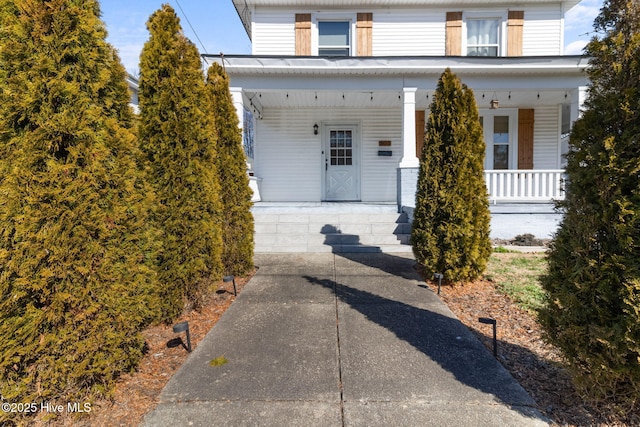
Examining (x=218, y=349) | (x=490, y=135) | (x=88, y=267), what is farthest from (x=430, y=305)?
(x=490, y=135)

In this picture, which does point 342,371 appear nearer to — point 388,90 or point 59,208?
point 59,208

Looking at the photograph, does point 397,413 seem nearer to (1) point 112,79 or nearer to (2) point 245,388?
(2) point 245,388

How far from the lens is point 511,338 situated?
3236mm

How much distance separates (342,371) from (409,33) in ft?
32.4

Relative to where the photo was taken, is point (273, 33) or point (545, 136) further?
point (545, 136)

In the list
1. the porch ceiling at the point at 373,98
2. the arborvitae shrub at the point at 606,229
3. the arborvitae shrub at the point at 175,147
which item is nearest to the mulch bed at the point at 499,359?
the arborvitae shrub at the point at 606,229

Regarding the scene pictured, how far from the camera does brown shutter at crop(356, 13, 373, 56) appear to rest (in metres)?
9.66

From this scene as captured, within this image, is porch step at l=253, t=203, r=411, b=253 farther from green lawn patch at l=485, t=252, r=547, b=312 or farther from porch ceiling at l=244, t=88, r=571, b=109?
porch ceiling at l=244, t=88, r=571, b=109

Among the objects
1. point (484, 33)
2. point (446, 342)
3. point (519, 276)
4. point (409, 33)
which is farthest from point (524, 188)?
point (446, 342)

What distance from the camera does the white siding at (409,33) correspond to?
976 centimetres

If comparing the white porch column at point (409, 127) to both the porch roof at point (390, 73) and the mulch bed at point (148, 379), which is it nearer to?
the porch roof at point (390, 73)

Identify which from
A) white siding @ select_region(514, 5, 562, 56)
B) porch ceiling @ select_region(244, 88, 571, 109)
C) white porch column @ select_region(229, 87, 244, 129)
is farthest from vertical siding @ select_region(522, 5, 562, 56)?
white porch column @ select_region(229, 87, 244, 129)

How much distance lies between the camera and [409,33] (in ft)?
32.2

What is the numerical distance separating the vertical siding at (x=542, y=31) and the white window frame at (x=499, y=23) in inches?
23.3
